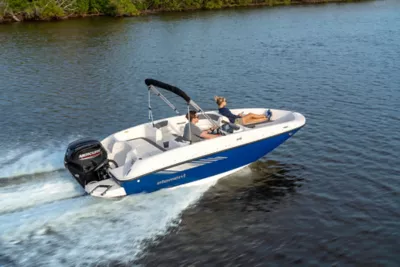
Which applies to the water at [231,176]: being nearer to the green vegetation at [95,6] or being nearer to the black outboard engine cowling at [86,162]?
the black outboard engine cowling at [86,162]

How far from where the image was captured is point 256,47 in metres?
31.4

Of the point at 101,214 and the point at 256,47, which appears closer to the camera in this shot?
the point at 101,214

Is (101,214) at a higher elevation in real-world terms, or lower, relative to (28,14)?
lower

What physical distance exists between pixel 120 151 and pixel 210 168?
2.35m

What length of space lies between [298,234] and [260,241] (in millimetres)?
847

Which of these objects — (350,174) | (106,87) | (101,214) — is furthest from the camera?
(106,87)

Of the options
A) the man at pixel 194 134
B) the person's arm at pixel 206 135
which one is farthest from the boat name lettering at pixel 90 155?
the person's arm at pixel 206 135

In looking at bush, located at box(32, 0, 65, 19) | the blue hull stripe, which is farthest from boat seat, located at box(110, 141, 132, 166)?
bush, located at box(32, 0, 65, 19)

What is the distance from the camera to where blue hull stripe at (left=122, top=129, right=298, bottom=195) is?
1027cm

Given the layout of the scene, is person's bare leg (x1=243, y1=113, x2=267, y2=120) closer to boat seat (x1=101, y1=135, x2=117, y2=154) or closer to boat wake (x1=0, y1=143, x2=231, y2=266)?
boat wake (x1=0, y1=143, x2=231, y2=266)

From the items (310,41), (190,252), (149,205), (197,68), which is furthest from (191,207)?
(310,41)

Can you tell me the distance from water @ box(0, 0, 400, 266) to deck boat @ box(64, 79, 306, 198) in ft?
1.41

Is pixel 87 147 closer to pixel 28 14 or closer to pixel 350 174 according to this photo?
pixel 350 174

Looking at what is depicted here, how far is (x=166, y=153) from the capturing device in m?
10.3
